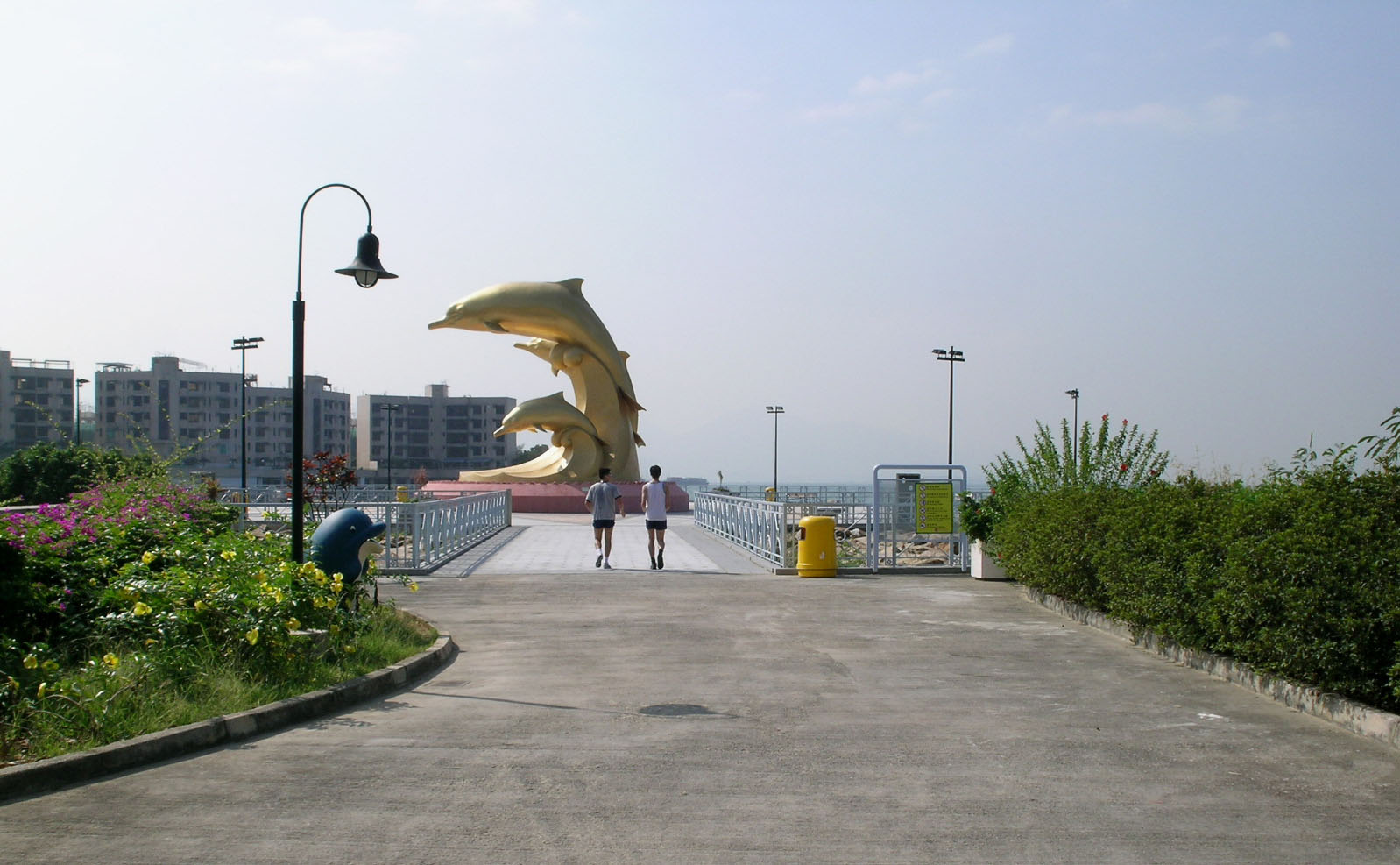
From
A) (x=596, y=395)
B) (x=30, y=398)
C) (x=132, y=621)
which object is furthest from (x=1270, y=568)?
(x=30, y=398)

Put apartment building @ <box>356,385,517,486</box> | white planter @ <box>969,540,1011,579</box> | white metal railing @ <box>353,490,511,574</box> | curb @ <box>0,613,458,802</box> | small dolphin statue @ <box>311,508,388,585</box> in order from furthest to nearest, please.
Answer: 1. apartment building @ <box>356,385,517,486</box>
2. white metal railing @ <box>353,490,511,574</box>
3. white planter @ <box>969,540,1011,579</box>
4. small dolphin statue @ <box>311,508,388,585</box>
5. curb @ <box>0,613,458,802</box>

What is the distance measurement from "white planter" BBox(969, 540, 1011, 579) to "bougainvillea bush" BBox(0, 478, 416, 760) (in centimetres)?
902

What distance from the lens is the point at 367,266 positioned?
10.2 m

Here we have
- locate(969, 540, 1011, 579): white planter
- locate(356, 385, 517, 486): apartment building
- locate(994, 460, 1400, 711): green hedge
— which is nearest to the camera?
locate(994, 460, 1400, 711): green hedge

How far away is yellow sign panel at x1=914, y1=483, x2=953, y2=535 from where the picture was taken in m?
16.4

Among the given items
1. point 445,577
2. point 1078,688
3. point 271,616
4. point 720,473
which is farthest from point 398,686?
point 720,473

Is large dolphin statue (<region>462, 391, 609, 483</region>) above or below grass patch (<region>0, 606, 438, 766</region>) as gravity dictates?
above

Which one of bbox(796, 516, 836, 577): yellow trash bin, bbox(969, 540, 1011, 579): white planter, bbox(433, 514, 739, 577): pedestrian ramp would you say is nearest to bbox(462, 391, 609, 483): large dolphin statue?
bbox(433, 514, 739, 577): pedestrian ramp

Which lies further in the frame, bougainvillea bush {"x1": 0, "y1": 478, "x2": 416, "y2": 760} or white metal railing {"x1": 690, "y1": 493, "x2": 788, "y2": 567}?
white metal railing {"x1": 690, "y1": 493, "x2": 788, "y2": 567}

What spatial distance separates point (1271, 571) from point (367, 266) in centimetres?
768

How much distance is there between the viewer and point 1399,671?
20.3 feet

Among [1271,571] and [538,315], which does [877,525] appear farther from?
[538,315]

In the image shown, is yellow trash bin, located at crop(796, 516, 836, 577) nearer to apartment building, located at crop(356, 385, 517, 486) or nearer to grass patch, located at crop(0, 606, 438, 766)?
grass patch, located at crop(0, 606, 438, 766)

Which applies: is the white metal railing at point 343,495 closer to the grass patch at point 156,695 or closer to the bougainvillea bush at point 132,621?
the bougainvillea bush at point 132,621
